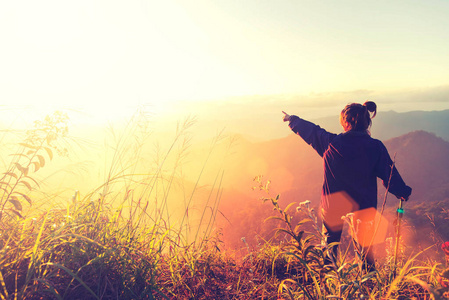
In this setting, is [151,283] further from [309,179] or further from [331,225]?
[309,179]

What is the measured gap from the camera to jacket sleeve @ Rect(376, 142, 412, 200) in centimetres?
300

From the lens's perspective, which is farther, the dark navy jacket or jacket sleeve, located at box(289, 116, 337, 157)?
jacket sleeve, located at box(289, 116, 337, 157)

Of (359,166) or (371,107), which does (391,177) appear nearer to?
(359,166)

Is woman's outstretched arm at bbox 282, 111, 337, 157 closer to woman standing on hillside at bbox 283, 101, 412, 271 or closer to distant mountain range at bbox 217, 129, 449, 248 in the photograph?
woman standing on hillside at bbox 283, 101, 412, 271

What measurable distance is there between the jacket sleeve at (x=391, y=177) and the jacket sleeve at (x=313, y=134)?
61cm

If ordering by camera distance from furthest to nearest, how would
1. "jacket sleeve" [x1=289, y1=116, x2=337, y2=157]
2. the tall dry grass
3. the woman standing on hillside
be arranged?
"jacket sleeve" [x1=289, y1=116, x2=337, y2=157] → the woman standing on hillside → the tall dry grass

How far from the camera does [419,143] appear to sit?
60938mm

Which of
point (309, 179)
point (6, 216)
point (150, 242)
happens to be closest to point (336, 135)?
point (150, 242)

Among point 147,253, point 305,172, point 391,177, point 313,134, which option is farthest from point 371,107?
point 305,172

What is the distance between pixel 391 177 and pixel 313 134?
1047 millimetres

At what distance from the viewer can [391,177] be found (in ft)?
9.93

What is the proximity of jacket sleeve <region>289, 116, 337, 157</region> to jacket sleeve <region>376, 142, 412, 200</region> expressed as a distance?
2.00 feet

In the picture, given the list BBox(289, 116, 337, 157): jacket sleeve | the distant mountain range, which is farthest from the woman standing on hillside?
the distant mountain range

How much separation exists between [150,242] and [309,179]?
67936mm
